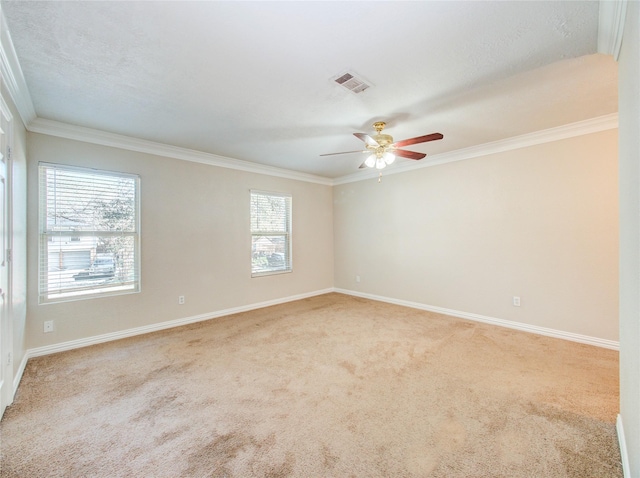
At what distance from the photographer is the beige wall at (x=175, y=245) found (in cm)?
305

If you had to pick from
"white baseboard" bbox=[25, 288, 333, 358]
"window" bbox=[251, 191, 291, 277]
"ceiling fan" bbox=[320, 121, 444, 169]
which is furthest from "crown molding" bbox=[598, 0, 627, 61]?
"white baseboard" bbox=[25, 288, 333, 358]

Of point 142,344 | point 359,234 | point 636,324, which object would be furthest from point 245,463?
point 359,234

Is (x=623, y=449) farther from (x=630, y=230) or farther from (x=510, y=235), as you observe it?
(x=510, y=235)

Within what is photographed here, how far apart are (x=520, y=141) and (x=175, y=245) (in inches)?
194

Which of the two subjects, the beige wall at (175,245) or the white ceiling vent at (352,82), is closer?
the white ceiling vent at (352,82)

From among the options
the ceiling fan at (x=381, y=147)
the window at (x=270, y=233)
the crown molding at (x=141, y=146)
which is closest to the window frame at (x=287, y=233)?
the window at (x=270, y=233)

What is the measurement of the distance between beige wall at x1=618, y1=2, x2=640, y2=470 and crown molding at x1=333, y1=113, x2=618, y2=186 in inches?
75.6

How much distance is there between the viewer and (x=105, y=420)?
1931 millimetres

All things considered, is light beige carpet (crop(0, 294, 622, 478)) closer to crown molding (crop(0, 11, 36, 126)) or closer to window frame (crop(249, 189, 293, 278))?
window frame (crop(249, 189, 293, 278))

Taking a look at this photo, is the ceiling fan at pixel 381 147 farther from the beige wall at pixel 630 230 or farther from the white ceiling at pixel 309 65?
the beige wall at pixel 630 230

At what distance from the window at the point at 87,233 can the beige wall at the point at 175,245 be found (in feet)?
0.29

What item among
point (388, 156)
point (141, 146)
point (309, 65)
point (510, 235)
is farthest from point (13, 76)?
point (510, 235)

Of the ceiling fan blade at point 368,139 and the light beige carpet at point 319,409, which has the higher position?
the ceiling fan blade at point 368,139

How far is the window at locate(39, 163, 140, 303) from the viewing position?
302cm
